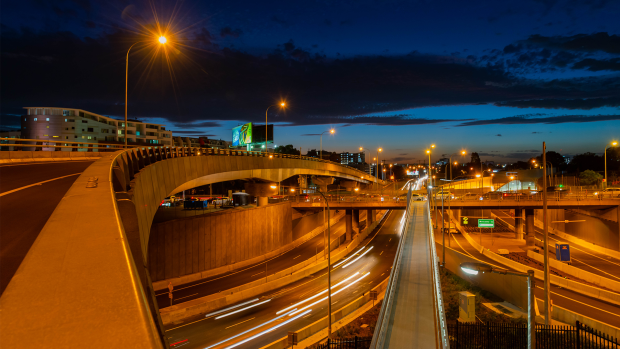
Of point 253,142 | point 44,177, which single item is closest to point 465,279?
point 44,177

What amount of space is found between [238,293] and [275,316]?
550 cm

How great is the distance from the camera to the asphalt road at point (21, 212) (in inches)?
194

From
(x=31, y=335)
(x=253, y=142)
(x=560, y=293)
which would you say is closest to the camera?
(x=31, y=335)

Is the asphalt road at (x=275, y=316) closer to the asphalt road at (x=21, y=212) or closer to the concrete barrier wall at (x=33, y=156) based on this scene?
the concrete barrier wall at (x=33, y=156)

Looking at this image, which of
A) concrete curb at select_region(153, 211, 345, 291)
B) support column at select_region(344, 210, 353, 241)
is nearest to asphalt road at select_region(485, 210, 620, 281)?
support column at select_region(344, 210, 353, 241)

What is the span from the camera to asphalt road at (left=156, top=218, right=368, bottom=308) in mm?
30109

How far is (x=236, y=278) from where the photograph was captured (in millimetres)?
36344

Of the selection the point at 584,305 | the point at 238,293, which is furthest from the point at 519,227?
the point at 238,293

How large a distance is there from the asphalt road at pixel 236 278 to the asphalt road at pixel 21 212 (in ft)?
63.7

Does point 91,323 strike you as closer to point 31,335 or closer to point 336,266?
point 31,335

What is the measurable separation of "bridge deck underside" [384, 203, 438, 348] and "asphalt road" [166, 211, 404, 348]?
781cm

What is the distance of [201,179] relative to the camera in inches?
1174

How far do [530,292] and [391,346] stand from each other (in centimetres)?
547

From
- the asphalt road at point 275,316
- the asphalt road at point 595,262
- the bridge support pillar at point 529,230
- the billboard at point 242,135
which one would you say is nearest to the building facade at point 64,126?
the billboard at point 242,135
